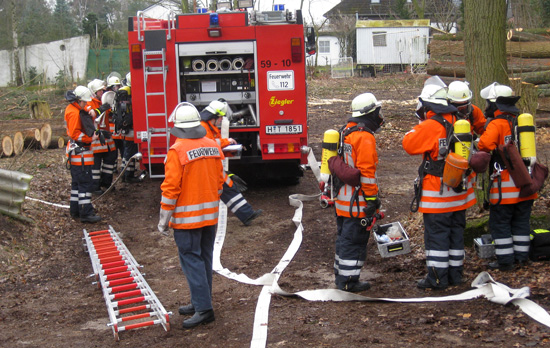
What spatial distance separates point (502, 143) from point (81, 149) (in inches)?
233

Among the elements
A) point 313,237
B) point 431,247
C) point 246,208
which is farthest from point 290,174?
point 431,247

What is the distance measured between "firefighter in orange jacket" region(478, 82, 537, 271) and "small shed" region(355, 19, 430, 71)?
114ft

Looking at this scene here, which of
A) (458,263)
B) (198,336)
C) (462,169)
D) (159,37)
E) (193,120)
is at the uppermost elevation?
(159,37)

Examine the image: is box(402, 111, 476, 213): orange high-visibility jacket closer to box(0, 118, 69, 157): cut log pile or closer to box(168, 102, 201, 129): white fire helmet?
box(168, 102, 201, 129): white fire helmet

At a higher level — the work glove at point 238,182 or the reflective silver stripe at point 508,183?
the reflective silver stripe at point 508,183

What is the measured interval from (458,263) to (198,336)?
2352mm

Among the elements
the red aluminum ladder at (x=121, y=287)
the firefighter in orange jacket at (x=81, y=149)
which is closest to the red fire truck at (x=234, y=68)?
the firefighter in orange jacket at (x=81, y=149)

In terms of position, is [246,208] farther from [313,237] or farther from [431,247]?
[431,247]

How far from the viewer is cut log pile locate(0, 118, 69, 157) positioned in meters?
12.9

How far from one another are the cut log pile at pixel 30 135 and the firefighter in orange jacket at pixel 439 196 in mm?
9781

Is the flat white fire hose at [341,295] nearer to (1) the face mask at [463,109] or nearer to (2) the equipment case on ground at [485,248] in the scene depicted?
(2) the equipment case on ground at [485,248]

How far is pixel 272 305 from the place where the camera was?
511cm

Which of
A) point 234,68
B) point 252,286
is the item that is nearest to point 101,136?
point 234,68

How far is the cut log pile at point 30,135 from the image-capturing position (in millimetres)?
12914
